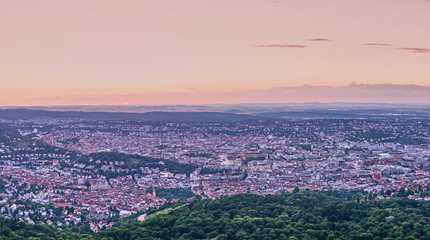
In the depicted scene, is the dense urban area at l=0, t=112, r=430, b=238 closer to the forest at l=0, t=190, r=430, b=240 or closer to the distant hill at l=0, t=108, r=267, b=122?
the forest at l=0, t=190, r=430, b=240

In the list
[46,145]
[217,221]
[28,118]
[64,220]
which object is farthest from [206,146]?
[28,118]

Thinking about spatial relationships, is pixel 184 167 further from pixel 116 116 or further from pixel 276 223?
pixel 116 116

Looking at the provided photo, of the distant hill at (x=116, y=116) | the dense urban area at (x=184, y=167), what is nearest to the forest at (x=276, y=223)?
the dense urban area at (x=184, y=167)

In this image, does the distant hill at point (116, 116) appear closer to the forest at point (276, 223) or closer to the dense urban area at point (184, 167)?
the dense urban area at point (184, 167)

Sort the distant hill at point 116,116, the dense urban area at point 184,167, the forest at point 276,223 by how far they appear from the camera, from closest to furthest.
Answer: the forest at point 276,223
the dense urban area at point 184,167
the distant hill at point 116,116

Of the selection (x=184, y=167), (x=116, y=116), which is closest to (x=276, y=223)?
(x=184, y=167)

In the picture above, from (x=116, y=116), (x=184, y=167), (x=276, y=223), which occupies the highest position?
(x=116, y=116)

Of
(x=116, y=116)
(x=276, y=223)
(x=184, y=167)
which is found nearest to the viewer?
(x=276, y=223)

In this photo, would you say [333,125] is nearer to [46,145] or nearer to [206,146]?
[206,146]
